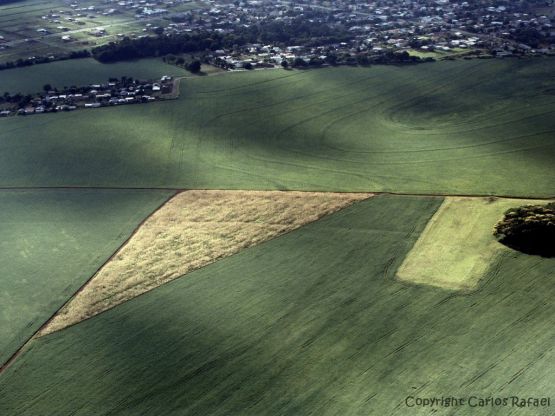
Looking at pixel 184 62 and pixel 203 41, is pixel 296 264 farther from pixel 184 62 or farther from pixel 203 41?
pixel 203 41

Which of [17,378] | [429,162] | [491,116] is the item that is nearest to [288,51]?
[491,116]

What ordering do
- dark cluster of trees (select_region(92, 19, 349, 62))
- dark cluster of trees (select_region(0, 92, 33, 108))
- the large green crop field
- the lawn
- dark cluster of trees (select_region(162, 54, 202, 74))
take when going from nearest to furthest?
the large green crop field < the lawn < dark cluster of trees (select_region(0, 92, 33, 108)) < dark cluster of trees (select_region(162, 54, 202, 74)) < dark cluster of trees (select_region(92, 19, 349, 62))

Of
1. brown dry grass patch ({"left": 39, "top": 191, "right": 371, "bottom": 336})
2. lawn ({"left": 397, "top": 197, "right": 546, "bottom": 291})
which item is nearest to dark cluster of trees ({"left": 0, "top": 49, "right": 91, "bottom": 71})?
brown dry grass patch ({"left": 39, "top": 191, "right": 371, "bottom": 336})

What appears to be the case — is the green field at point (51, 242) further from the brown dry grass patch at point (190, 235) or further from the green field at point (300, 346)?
the green field at point (300, 346)

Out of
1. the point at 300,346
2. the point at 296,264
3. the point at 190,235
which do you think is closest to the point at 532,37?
the point at 296,264

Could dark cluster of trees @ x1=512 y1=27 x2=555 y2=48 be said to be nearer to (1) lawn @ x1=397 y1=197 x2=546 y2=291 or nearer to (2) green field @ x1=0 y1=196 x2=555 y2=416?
(1) lawn @ x1=397 y1=197 x2=546 y2=291

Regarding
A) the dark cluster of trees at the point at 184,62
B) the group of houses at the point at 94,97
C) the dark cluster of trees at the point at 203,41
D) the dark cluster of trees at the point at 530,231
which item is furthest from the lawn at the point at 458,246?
the dark cluster of trees at the point at 203,41

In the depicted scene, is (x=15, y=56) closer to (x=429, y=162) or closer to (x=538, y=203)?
(x=429, y=162)
